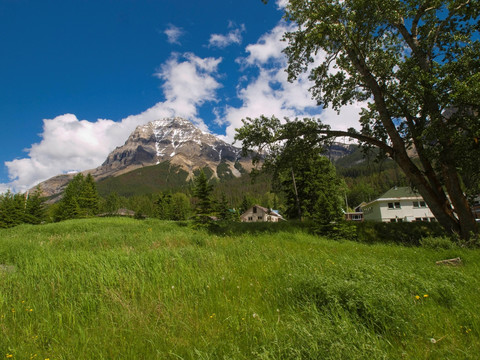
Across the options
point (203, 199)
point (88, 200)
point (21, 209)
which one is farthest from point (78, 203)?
point (203, 199)

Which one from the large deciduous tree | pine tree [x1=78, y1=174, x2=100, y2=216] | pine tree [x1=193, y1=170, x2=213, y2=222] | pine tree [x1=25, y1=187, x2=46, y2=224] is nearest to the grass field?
the large deciduous tree

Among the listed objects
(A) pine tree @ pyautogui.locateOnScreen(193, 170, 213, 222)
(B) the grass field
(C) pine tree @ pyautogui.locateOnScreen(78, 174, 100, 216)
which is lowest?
(B) the grass field

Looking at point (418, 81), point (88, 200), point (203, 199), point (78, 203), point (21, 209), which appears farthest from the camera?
point (88, 200)

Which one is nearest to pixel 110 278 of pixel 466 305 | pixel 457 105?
pixel 466 305

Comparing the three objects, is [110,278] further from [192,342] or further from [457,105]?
[457,105]

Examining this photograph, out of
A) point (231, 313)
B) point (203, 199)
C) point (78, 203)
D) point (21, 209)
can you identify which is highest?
point (78, 203)

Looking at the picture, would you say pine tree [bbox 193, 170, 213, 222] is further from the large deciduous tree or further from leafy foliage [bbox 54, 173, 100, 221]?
leafy foliage [bbox 54, 173, 100, 221]

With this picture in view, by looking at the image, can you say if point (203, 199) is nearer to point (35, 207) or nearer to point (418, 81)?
point (418, 81)

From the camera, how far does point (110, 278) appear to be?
4.36 metres

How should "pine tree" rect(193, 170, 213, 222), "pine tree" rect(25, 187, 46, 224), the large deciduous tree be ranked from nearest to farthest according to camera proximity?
the large deciduous tree → "pine tree" rect(193, 170, 213, 222) → "pine tree" rect(25, 187, 46, 224)

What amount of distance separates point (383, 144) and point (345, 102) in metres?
3.78

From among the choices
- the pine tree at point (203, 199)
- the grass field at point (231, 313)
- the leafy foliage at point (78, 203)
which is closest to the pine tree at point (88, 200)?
the leafy foliage at point (78, 203)

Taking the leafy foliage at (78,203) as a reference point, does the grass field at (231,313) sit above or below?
below

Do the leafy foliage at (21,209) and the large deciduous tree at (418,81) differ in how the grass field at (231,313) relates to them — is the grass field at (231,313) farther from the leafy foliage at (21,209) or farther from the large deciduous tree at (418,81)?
the leafy foliage at (21,209)
